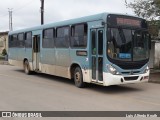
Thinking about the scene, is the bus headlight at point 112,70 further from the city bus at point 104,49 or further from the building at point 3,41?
the building at point 3,41

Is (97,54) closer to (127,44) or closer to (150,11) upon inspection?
(127,44)

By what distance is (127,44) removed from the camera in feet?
41.5

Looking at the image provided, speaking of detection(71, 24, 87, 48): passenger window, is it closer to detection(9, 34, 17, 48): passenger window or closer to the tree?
the tree

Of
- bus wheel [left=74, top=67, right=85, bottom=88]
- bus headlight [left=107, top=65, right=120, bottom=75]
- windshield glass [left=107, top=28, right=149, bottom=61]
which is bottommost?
bus wheel [left=74, top=67, right=85, bottom=88]

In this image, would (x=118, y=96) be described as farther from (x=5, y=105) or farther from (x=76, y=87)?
(x=5, y=105)

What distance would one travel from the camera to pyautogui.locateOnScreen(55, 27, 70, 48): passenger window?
15094 mm

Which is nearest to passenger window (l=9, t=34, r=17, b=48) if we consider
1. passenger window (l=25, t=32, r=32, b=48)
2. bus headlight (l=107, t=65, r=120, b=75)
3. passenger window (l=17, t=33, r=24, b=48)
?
passenger window (l=17, t=33, r=24, b=48)

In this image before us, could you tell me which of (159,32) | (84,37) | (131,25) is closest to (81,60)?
(84,37)

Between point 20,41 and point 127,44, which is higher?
point 20,41

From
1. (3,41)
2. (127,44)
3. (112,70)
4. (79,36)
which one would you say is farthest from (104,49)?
(3,41)

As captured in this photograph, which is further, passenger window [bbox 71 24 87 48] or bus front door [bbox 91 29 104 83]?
passenger window [bbox 71 24 87 48]

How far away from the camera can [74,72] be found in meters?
14.6

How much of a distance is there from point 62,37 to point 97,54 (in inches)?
129

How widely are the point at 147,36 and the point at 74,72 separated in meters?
3.58
